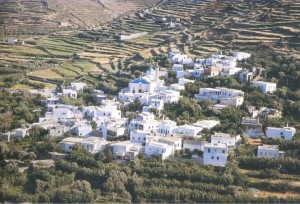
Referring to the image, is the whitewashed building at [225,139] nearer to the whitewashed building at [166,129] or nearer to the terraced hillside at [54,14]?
the whitewashed building at [166,129]

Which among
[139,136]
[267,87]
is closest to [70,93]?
[139,136]

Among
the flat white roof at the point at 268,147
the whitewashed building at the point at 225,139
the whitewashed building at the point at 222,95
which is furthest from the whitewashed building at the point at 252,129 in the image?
the whitewashed building at the point at 222,95

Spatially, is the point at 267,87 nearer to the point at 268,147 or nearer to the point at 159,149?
the point at 268,147

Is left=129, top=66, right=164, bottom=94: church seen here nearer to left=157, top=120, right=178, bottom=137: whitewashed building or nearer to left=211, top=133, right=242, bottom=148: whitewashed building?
left=157, top=120, right=178, bottom=137: whitewashed building

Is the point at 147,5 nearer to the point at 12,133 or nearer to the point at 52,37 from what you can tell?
the point at 52,37

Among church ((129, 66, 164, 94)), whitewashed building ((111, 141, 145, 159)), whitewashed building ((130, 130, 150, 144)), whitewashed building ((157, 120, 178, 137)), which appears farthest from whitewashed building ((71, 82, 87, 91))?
whitewashed building ((111, 141, 145, 159))

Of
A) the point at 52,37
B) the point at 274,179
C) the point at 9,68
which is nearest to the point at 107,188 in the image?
the point at 274,179
